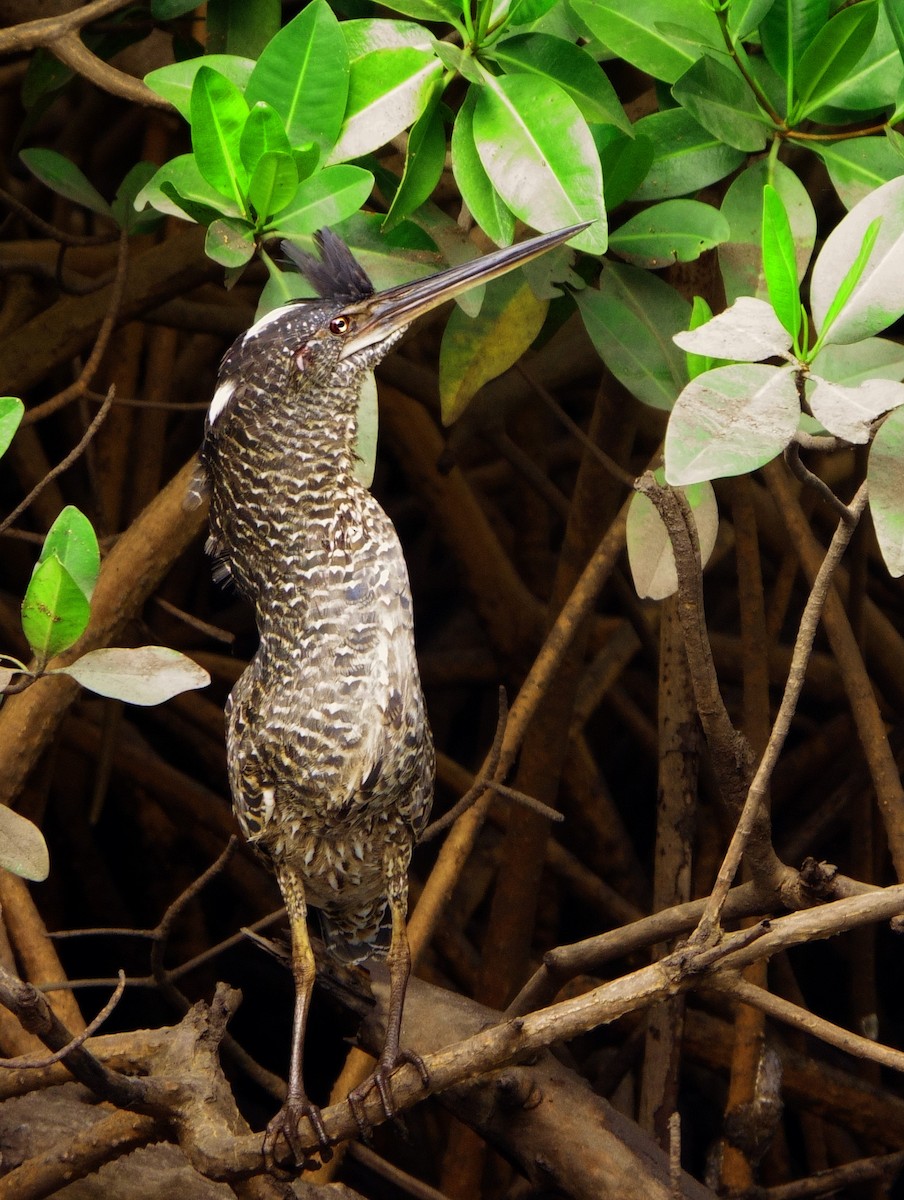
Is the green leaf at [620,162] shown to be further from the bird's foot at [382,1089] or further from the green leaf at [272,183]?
the bird's foot at [382,1089]

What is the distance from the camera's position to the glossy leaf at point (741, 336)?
2.74 ft

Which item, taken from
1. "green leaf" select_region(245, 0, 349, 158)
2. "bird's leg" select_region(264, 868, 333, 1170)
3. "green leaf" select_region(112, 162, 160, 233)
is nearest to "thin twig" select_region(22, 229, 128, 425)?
"green leaf" select_region(112, 162, 160, 233)

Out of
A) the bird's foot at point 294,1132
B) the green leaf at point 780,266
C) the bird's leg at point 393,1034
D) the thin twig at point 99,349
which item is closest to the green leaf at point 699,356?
the green leaf at point 780,266

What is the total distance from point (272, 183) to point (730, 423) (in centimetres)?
46

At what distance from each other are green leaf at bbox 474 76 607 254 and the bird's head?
0.13 metres

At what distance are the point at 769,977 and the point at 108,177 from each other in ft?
6.63

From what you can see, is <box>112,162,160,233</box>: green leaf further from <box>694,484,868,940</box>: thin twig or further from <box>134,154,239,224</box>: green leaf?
<box>694,484,868,940</box>: thin twig

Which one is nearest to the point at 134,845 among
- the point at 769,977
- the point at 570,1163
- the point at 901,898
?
the point at 769,977

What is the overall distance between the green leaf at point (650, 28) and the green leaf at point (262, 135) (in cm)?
29

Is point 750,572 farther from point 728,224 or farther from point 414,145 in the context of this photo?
point 414,145

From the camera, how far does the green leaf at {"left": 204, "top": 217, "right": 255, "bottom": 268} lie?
109 cm

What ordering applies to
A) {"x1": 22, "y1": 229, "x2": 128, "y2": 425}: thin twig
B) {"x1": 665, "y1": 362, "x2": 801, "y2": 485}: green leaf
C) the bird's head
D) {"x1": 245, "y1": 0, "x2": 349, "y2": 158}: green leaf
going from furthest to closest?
{"x1": 22, "y1": 229, "x2": 128, "y2": 425}: thin twig, the bird's head, {"x1": 245, "y1": 0, "x2": 349, "y2": 158}: green leaf, {"x1": 665, "y1": 362, "x2": 801, "y2": 485}: green leaf

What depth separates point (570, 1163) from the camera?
50.4 inches

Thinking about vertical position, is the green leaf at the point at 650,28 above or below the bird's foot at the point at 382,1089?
above
